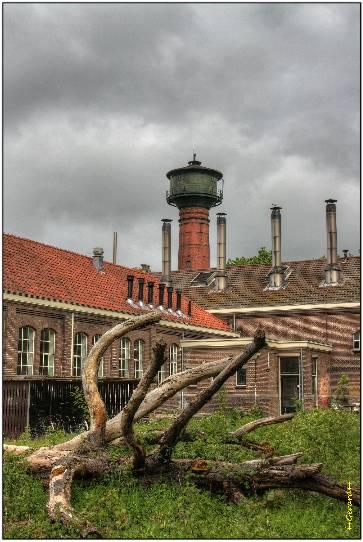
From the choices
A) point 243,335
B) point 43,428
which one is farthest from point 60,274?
point 243,335

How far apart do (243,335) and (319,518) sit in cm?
3117

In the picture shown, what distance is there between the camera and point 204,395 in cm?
1015

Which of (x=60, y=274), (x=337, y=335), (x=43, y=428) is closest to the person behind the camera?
(x=43, y=428)

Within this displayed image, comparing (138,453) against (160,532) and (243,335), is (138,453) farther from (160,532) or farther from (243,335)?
(243,335)

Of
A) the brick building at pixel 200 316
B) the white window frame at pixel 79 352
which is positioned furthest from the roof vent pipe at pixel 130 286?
the white window frame at pixel 79 352

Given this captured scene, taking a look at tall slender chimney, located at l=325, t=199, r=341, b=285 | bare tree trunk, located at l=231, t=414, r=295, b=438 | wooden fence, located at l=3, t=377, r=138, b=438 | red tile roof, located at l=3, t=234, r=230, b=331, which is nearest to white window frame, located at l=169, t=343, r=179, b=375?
red tile roof, located at l=3, t=234, r=230, b=331

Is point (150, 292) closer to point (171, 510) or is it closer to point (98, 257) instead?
point (98, 257)

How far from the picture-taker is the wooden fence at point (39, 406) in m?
19.0

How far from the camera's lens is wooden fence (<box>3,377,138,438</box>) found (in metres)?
19.0

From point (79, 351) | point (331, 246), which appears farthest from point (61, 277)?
point (331, 246)

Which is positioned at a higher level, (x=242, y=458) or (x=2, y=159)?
(x=2, y=159)

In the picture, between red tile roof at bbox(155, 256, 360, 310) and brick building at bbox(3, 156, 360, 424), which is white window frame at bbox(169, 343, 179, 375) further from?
red tile roof at bbox(155, 256, 360, 310)

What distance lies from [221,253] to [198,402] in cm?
3433

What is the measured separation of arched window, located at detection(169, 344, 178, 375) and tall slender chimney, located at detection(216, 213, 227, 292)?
A: 1094 cm
